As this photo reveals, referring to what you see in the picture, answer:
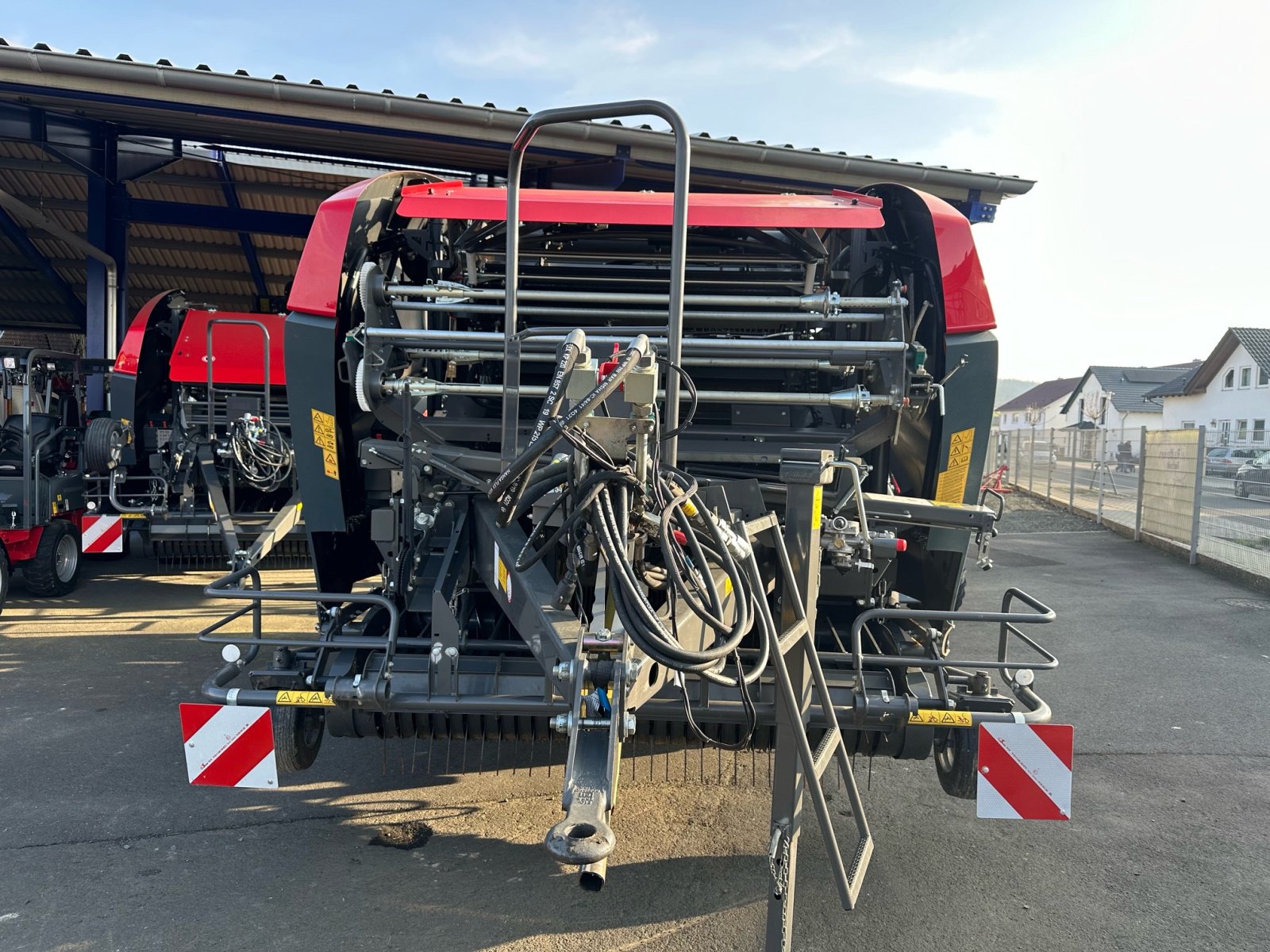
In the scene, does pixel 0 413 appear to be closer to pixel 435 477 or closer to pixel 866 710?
pixel 435 477

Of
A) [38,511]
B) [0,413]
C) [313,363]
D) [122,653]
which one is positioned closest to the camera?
[313,363]

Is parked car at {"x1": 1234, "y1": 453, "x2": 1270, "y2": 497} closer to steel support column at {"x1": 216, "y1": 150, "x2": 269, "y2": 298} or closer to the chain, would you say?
the chain

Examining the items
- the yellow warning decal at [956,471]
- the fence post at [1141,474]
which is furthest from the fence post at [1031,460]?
the yellow warning decal at [956,471]

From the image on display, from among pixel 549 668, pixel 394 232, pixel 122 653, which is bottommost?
pixel 122 653

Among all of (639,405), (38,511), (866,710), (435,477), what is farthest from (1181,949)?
(38,511)

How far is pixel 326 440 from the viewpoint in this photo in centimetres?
334

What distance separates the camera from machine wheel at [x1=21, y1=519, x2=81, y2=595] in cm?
691

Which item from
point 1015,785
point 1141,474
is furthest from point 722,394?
point 1141,474

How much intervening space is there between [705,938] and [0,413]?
27.6ft

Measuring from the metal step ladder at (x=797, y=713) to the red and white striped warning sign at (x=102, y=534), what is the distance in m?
6.58

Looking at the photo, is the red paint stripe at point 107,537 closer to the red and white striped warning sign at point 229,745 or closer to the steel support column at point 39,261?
the red and white striped warning sign at point 229,745

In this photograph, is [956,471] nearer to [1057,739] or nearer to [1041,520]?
[1057,739]

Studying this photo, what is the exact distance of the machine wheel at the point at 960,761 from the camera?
2822mm

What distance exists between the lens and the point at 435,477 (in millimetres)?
3301
